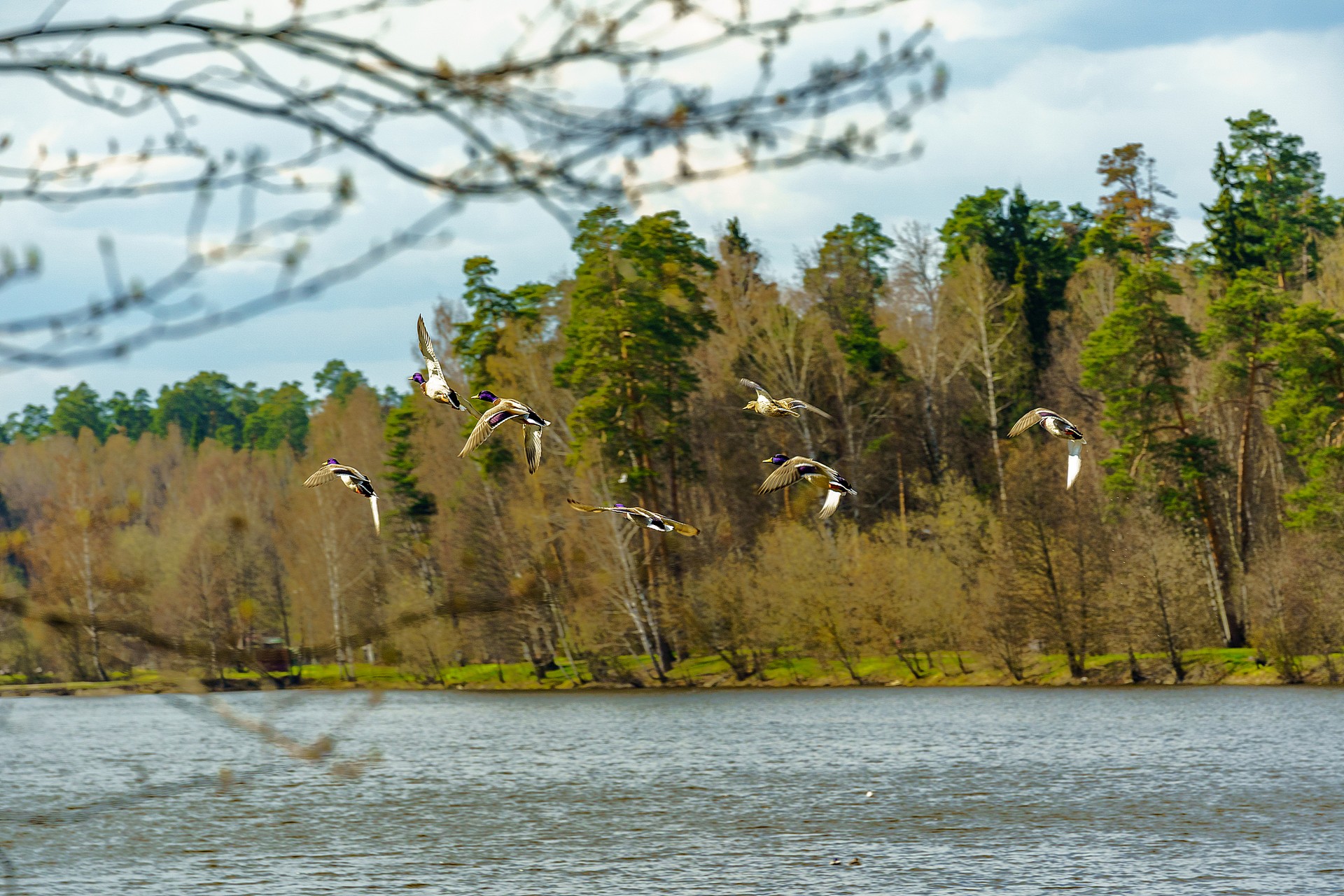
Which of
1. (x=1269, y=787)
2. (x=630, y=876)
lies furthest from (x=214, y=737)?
(x=1269, y=787)

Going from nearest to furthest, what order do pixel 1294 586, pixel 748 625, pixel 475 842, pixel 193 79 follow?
pixel 193 79 → pixel 475 842 → pixel 1294 586 → pixel 748 625

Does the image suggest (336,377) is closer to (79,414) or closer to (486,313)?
(79,414)

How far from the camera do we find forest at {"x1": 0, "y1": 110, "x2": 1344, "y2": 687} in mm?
43781

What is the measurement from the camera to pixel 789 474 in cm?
630

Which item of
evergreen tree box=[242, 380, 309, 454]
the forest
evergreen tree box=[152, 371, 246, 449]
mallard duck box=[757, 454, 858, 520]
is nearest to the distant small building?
mallard duck box=[757, 454, 858, 520]

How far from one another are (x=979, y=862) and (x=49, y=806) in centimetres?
1844

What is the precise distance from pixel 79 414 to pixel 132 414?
4.70 m

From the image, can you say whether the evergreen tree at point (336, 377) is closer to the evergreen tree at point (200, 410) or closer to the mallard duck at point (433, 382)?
the evergreen tree at point (200, 410)

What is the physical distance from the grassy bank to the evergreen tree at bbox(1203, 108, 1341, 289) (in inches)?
692

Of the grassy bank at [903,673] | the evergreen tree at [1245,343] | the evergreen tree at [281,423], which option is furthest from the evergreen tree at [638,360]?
the evergreen tree at [281,423]

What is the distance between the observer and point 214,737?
45312 millimetres

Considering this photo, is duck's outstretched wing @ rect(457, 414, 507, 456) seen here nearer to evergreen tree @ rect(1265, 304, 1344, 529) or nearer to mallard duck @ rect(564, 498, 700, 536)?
mallard duck @ rect(564, 498, 700, 536)

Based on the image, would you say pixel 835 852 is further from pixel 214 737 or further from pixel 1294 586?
pixel 214 737

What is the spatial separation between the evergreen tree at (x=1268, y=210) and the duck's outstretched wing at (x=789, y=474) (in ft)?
170
